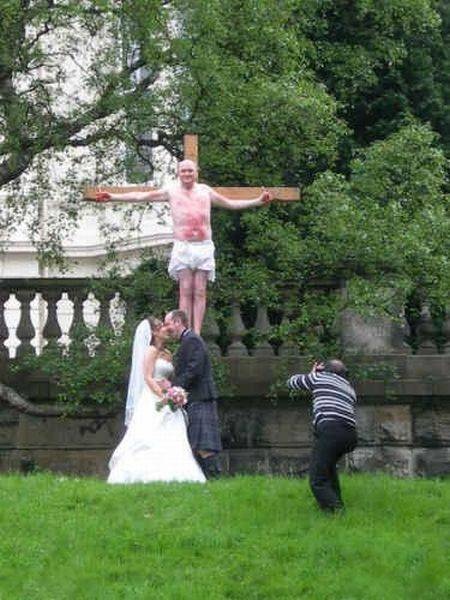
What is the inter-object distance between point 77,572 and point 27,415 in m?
6.18

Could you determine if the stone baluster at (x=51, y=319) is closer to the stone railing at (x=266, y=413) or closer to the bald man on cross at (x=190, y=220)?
the stone railing at (x=266, y=413)

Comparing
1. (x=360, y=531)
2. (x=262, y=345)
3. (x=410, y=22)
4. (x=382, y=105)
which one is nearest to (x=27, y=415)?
(x=262, y=345)

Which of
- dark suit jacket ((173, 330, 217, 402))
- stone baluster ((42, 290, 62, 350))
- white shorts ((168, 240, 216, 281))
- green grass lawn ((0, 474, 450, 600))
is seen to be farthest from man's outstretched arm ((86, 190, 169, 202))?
green grass lawn ((0, 474, 450, 600))

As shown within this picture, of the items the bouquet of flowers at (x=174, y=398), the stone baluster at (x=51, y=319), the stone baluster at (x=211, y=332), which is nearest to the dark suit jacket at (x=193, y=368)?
the bouquet of flowers at (x=174, y=398)

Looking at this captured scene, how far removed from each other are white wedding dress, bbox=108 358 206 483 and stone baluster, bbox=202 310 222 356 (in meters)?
1.81

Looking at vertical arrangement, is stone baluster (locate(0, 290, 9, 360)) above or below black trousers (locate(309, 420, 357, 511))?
above

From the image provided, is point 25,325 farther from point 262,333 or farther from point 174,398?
point 174,398

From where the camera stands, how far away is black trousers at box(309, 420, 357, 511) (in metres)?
15.0

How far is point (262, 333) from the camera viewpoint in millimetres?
19516

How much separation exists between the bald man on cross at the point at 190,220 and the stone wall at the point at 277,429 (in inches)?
67.3

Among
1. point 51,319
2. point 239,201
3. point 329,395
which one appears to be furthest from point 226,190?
point 329,395

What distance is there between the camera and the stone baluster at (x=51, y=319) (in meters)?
19.7

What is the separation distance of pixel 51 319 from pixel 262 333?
2280mm

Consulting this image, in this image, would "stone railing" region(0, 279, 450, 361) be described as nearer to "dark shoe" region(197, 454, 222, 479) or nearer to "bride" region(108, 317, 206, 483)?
"bride" region(108, 317, 206, 483)
